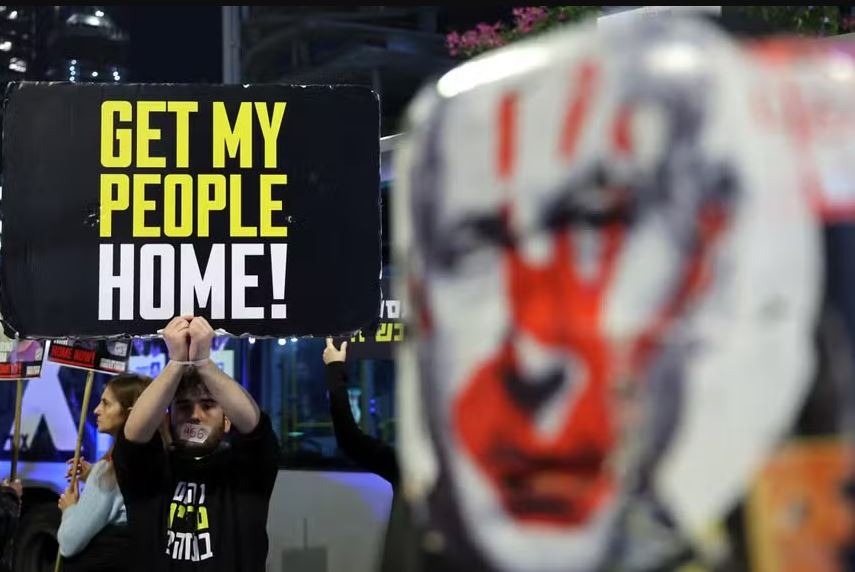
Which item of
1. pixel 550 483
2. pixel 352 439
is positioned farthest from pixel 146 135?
pixel 550 483

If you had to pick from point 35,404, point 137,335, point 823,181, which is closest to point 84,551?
point 137,335

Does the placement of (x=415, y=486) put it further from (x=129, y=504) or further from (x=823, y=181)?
(x=129, y=504)

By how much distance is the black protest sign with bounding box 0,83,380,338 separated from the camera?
3.30 metres

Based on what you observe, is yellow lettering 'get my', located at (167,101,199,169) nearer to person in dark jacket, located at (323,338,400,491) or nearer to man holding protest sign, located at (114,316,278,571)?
man holding protest sign, located at (114,316,278,571)

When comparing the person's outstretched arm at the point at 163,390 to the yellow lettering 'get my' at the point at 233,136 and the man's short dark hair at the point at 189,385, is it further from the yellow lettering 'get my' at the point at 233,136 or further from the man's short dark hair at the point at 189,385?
the yellow lettering 'get my' at the point at 233,136

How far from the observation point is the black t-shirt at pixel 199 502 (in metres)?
3.42

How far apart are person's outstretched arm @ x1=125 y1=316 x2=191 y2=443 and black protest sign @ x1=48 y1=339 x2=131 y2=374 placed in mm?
2332

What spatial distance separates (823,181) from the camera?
128cm

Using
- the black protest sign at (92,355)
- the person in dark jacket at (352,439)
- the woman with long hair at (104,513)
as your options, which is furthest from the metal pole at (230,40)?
the person in dark jacket at (352,439)

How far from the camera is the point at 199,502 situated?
346cm

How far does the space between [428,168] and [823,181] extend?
0.52 m

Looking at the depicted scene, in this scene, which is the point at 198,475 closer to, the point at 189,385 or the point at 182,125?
the point at 189,385

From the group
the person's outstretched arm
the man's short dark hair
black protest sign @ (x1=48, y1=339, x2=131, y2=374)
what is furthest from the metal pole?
the person's outstretched arm

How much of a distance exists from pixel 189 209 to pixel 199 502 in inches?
38.0
